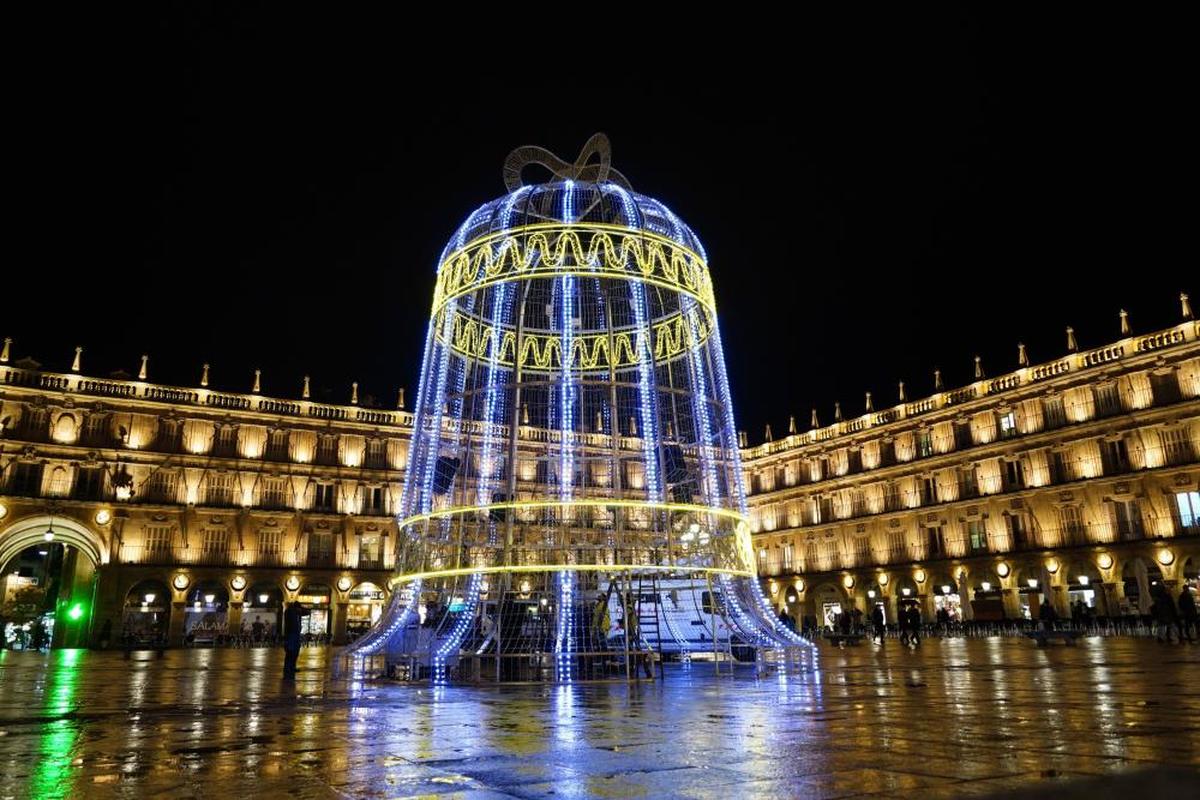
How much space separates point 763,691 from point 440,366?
782cm

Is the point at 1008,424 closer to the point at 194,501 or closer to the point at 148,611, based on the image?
the point at 194,501

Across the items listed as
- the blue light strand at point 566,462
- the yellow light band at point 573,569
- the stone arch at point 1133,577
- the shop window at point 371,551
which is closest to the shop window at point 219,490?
the shop window at point 371,551

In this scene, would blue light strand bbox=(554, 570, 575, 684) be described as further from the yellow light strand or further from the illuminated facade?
the illuminated facade

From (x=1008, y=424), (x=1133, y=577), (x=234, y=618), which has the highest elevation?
(x=1008, y=424)

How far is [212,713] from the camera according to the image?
9055 millimetres

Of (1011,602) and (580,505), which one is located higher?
(580,505)

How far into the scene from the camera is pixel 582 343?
57.3 ft

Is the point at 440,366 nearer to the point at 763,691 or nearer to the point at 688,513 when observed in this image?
the point at 688,513

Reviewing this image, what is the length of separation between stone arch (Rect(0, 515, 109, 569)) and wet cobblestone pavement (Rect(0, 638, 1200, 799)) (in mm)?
37269

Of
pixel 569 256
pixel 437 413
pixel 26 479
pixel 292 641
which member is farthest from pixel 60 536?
pixel 569 256

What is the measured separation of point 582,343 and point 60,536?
39.2m

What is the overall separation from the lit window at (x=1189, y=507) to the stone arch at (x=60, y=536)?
2025 inches

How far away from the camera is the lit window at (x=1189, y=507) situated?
3869cm

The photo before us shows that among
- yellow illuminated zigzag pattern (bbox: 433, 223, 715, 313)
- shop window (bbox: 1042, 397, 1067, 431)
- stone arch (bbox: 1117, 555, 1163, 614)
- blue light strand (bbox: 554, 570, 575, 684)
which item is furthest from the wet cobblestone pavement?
shop window (bbox: 1042, 397, 1067, 431)
